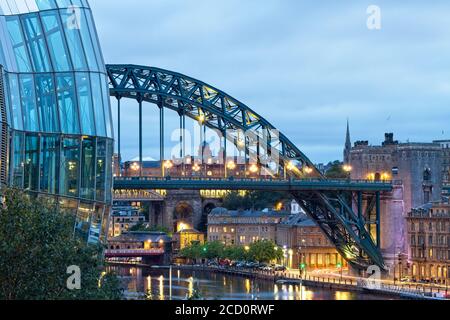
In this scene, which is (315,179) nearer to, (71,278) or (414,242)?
(414,242)

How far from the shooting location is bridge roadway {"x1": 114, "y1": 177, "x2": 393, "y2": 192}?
64312 mm

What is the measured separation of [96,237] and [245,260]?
6857cm

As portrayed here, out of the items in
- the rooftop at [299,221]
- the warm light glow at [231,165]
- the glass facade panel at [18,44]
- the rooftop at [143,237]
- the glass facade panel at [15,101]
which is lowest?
the rooftop at [143,237]

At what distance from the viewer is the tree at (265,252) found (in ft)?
317

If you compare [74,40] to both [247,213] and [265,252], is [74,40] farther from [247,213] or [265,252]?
[247,213]

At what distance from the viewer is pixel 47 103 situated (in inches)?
1184

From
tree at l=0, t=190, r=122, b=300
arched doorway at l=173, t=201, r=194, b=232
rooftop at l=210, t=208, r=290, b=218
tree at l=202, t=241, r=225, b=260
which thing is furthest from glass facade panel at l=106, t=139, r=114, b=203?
arched doorway at l=173, t=201, r=194, b=232

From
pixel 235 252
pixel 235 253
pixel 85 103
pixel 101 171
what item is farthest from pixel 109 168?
pixel 235 252

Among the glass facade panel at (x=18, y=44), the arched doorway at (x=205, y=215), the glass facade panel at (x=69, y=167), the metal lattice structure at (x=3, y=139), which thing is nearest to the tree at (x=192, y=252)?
the arched doorway at (x=205, y=215)

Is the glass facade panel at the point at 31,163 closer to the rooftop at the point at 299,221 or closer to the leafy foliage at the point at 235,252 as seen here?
the leafy foliage at the point at 235,252

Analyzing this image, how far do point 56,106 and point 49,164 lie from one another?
4.79 ft

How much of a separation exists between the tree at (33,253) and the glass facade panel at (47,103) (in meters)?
8.01

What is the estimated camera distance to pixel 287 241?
102 m

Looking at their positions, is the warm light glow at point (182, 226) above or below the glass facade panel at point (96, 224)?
above
